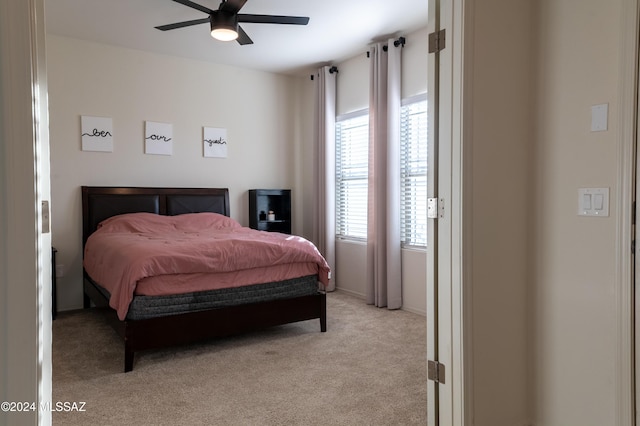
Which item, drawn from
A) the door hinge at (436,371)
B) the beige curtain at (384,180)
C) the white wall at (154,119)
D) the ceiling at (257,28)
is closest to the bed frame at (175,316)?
the white wall at (154,119)

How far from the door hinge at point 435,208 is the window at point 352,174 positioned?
319cm

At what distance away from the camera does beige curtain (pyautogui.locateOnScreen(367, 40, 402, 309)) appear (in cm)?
445

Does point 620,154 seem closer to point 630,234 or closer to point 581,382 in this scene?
point 630,234

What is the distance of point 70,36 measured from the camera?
445 cm

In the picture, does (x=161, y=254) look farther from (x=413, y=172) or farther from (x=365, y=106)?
(x=365, y=106)

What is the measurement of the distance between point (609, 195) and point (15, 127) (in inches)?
81.7

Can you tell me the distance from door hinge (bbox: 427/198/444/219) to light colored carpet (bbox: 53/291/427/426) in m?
1.10

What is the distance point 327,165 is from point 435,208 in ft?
11.6

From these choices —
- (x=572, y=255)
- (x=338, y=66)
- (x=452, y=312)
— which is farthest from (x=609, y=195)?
(x=338, y=66)

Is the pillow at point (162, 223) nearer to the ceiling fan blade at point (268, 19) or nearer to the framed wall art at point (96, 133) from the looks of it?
the framed wall art at point (96, 133)

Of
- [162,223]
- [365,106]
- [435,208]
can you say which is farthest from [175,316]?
[365,106]

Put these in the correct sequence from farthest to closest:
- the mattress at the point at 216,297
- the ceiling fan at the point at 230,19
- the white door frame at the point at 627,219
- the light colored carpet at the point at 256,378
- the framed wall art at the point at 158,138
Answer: the framed wall art at the point at 158,138 → the ceiling fan at the point at 230,19 → the mattress at the point at 216,297 → the light colored carpet at the point at 256,378 → the white door frame at the point at 627,219

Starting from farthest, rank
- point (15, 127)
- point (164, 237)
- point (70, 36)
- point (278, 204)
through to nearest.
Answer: point (278, 204) < point (70, 36) < point (164, 237) < point (15, 127)

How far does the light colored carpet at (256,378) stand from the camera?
228cm
